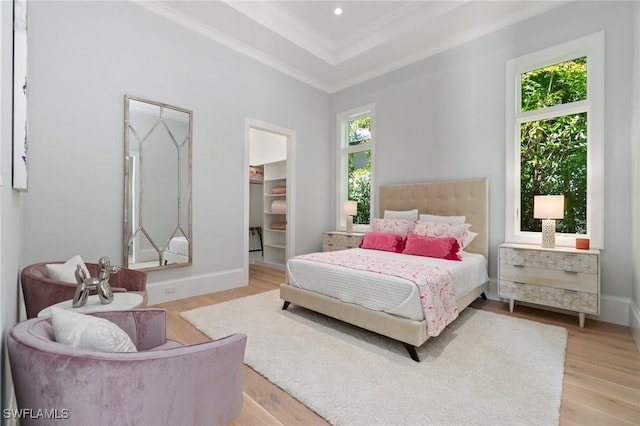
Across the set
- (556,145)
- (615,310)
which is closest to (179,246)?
(556,145)

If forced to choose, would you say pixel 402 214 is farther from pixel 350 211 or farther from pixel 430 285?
pixel 430 285

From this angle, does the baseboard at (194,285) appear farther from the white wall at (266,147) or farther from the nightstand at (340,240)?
the white wall at (266,147)

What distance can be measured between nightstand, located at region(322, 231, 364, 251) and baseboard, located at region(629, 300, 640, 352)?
2.97 m

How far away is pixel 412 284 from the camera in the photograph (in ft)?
7.20

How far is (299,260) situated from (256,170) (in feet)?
12.5

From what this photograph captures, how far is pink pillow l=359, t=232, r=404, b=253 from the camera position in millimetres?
3705

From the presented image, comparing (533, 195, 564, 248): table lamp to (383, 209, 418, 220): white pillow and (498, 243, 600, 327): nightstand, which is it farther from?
(383, 209, 418, 220): white pillow

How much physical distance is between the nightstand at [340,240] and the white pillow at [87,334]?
3805mm

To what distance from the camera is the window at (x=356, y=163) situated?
514cm

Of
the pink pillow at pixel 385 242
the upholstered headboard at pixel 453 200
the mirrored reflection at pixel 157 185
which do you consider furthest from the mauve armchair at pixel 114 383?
the upholstered headboard at pixel 453 200

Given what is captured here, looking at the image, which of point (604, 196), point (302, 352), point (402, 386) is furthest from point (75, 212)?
point (604, 196)

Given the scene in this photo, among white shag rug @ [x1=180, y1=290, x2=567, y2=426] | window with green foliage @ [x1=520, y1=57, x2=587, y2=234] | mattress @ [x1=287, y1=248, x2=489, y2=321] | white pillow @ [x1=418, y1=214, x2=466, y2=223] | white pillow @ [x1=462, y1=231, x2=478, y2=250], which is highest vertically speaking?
window with green foliage @ [x1=520, y1=57, x2=587, y2=234]

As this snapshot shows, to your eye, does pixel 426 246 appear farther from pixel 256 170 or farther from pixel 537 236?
pixel 256 170

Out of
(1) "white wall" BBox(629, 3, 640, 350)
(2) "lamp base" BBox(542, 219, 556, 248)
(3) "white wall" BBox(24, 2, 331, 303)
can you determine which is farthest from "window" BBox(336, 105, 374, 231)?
(1) "white wall" BBox(629, 3, 640, 350)
